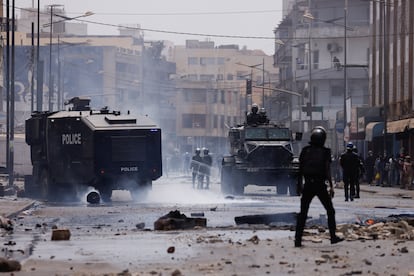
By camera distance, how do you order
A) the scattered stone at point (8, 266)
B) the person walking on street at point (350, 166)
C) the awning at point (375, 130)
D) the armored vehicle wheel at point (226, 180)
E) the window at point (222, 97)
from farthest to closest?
the window at point (222, 97), the awning at point (375, 130), the armored vehicle wheel at point (226, 180), the person walking on street at point (350, 166), the scattered stone at point (8, 266)

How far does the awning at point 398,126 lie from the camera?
196ft

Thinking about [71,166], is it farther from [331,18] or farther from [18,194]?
[331,18]

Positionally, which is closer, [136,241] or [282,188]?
[136,241]

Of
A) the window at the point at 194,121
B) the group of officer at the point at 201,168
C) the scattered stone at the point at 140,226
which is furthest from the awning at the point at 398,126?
the window at the point at 194,121

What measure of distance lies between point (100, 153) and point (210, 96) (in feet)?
402

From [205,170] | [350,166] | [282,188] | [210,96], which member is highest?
[210,96]

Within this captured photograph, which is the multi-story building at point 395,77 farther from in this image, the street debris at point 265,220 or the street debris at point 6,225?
the street debris at point 6,225

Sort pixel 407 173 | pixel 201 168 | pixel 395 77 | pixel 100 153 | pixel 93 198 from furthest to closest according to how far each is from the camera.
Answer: pixel 395 77
pixel 407 173
pixel 201 168
pixel 100 153
pixel 93 198

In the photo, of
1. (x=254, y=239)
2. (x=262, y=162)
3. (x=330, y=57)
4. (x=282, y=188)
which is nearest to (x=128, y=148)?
(x=262, y=162)

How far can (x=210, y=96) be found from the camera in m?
158

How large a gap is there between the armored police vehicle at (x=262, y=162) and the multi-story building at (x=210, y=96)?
98309 millimetres

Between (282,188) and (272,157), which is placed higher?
(272,157)

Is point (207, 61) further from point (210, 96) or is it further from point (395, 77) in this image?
point (395, 77)

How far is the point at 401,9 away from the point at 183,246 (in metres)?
52.9
